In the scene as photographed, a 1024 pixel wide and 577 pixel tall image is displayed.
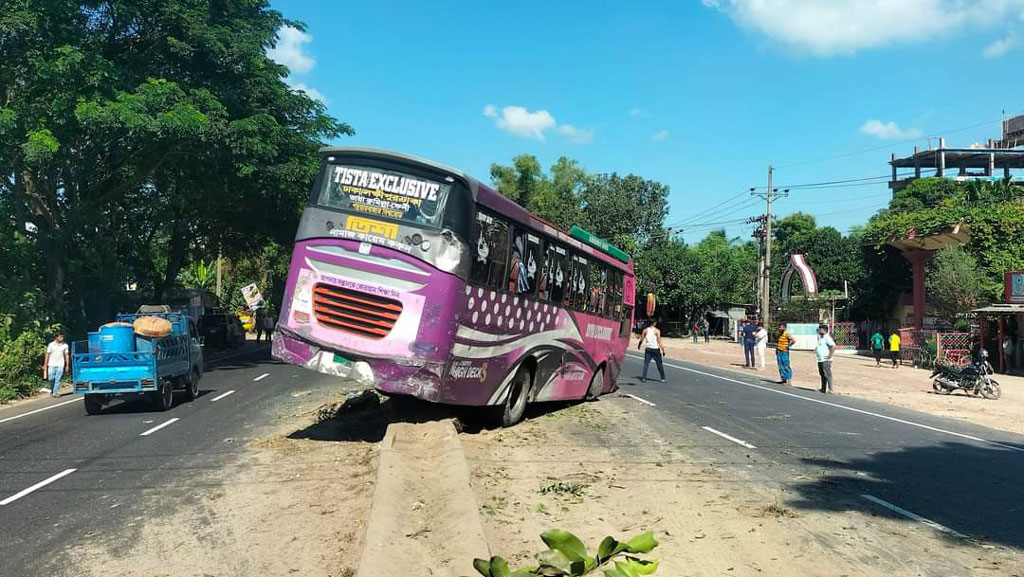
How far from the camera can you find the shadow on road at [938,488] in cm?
773

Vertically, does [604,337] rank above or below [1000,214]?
below

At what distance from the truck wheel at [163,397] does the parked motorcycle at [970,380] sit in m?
21.5

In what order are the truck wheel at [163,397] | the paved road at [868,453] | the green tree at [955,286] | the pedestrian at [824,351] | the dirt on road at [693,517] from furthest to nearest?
the green tree at [955,286]
the pedestrian at [824,351]
the truck wheel at [163,397]
the paved road at [868,453]
the dirt on road at [693,517]

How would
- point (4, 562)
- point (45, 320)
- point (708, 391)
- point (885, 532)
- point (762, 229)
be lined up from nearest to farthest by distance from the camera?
point (4, 562) → point (885, 532) → point (708, 391) → point (45, 320) → point (762, 229)

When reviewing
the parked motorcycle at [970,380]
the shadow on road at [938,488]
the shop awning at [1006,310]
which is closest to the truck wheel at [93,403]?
the shadow on road at [938,488]

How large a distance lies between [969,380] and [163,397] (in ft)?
72.0

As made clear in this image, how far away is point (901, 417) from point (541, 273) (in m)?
9.30

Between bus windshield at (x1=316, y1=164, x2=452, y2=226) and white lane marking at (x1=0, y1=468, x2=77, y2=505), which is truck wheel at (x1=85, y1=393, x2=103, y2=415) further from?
bus windshield at (x1=316, y1=164, x2=452, y2=226)

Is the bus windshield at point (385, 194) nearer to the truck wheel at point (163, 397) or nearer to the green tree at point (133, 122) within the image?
the truck wheel at point (163, 397)

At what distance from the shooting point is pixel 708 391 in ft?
68.6

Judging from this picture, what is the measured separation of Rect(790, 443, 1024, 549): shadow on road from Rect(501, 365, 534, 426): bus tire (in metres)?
4.54

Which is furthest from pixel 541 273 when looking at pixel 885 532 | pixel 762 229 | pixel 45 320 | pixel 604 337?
pixel 762 229

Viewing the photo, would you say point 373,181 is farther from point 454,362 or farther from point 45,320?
point 45,320

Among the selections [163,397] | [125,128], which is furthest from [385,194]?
[125,128]
